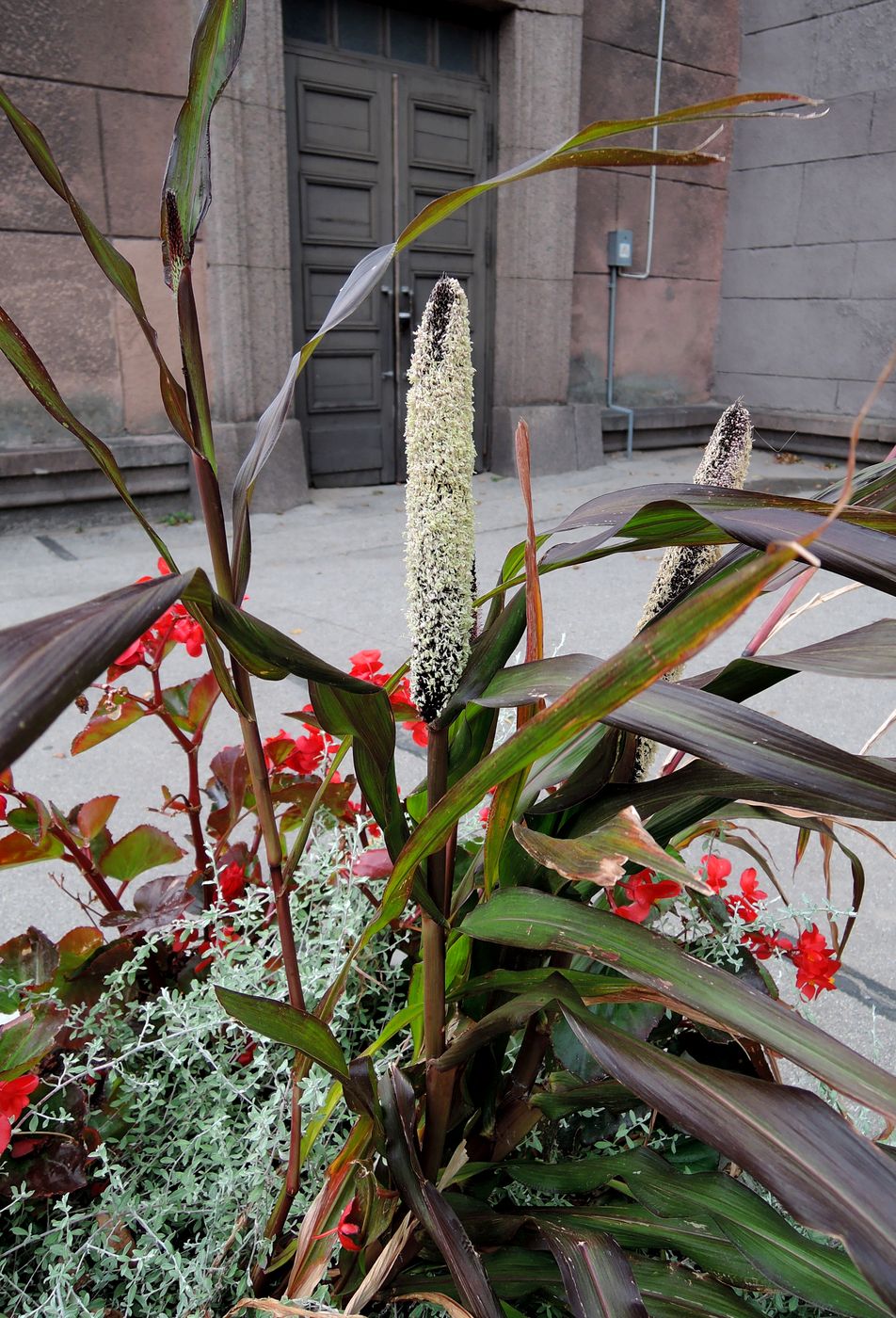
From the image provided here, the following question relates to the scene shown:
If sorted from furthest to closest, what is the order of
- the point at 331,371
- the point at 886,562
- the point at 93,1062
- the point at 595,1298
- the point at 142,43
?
1. the point at 331,371
2. the point at 142,43
3. the point at 93,1062
4. the point at 595,1298
5. the point at 886,562

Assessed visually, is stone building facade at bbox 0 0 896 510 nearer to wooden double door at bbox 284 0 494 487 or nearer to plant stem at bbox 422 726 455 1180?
wooden double door at bbox 284 0 494 487

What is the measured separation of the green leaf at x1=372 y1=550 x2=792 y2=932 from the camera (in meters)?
0.43

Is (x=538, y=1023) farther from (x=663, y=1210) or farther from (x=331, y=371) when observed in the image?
(x=331, y=371)

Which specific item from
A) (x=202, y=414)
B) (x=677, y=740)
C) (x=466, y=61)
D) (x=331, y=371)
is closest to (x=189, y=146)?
(x=202, y=414)

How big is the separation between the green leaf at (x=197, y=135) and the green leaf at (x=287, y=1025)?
1.68 ft

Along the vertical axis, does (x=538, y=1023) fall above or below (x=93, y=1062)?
above

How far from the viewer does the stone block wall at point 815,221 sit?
702cm

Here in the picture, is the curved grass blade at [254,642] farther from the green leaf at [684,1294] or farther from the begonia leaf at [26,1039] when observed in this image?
the green leaf at [684,1294]

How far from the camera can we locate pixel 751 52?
749 centimetres

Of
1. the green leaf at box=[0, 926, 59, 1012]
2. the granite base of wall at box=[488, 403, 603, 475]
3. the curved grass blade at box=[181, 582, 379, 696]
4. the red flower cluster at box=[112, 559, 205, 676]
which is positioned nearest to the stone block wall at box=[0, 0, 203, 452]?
the granite base of wall at box=[488, 403, 603, 475]

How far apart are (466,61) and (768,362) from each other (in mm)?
3207

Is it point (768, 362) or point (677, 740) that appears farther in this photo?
point (768, 362)

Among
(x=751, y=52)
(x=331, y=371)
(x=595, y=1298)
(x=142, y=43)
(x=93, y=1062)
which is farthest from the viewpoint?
(x=751, y=52)

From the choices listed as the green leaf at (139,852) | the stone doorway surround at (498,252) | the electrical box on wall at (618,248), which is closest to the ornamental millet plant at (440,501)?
the green leaf at (139,852)
